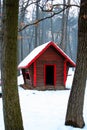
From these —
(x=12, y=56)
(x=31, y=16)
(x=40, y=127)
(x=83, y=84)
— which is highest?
(x=31, y=16)

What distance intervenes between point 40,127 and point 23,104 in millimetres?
4975

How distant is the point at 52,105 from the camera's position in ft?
46.2

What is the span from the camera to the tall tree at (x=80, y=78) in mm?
9078

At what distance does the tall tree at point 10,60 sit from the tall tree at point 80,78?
2764 mm

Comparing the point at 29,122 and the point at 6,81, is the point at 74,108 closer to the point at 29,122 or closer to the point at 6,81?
the point at 29,122

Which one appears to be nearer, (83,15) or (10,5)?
(10,5)

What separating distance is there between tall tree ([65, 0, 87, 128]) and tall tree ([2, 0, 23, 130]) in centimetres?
276

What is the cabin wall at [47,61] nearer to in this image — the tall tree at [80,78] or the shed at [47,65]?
the shed at [47,65]

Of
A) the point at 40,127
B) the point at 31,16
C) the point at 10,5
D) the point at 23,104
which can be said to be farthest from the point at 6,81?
the point at 31,16

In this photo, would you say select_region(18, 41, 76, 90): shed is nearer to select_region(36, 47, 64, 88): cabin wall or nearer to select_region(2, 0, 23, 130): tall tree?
select_region(36, 47, 64, 88): cabin wall

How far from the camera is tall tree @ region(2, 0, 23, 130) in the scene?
22.4ft

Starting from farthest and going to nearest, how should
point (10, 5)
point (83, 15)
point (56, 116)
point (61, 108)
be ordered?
point (61, 108), point (56, 116), point (83, 15), point (10, 5)

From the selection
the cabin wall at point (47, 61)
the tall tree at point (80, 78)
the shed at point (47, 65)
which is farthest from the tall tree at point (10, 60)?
the cabin wall at point (47, 61)

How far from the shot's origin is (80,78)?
9242mm
